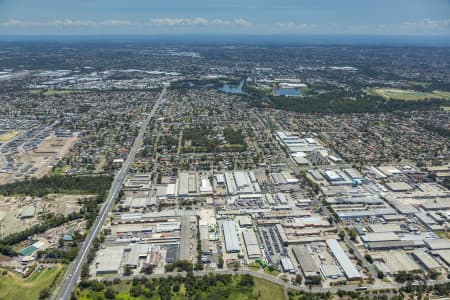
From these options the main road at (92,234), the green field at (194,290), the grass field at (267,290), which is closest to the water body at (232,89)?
the main road at (92,234)

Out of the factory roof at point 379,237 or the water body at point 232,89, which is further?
the water body at point 232,89

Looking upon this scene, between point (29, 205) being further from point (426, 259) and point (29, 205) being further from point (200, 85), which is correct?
point (200, 85)

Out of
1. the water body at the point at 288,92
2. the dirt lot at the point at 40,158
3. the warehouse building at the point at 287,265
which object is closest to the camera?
the warehouse building at the point at 287,265

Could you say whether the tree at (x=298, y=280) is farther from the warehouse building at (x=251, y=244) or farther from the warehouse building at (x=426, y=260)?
→ the warehouse building at (x=426, y=260)

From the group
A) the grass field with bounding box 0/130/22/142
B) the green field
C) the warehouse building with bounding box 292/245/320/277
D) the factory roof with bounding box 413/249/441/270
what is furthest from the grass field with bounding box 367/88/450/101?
the grass field with bounding box 0/130/22/142

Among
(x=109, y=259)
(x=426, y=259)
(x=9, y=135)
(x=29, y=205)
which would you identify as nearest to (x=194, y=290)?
(x=109, y=259)

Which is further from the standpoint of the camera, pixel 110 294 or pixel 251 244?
pixel 251 244
